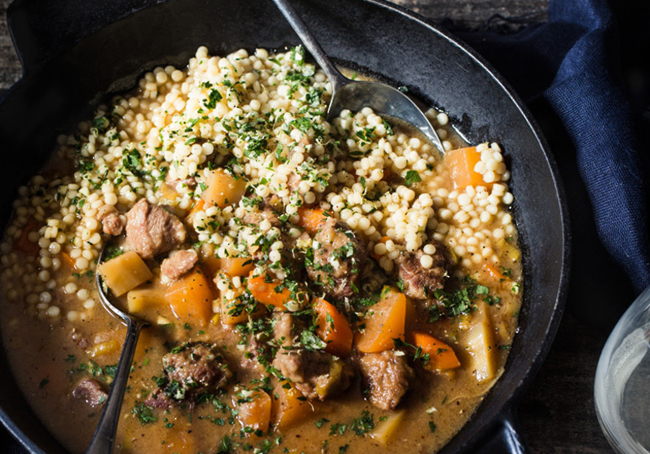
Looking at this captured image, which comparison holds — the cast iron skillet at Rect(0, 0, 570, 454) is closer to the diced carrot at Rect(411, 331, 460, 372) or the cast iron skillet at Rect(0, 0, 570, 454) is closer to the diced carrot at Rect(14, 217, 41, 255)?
the diced carrot at Rect(14, 217, 41, 255)

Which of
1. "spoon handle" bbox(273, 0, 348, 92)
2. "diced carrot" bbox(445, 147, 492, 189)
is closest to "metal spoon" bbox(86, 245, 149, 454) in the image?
"spoon handle" bbox(273, 0, 348, 92)

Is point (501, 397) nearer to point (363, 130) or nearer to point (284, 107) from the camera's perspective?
point (363, 130)

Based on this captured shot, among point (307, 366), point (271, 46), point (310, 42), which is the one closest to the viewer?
point (307, 366)

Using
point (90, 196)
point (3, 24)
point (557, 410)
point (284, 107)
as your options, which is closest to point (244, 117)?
point (284, 107)

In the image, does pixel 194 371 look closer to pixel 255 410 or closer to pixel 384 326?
pixel 255 410

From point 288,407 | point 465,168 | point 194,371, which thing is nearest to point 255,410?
point 288,407

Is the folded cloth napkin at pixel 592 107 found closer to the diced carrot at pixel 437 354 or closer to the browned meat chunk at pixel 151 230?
the diced carrot at pixel 437 354
